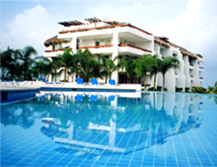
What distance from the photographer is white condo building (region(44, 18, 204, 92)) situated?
86.4 feet

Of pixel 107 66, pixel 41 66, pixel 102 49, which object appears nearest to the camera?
pixel 107 66

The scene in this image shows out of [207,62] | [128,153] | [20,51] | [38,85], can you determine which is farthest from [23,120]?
[207,62]

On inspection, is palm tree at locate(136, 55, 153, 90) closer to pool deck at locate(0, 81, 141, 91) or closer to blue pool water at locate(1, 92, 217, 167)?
pool deck at locate(0, 81, 141, 91)

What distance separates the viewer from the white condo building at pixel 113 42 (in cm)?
2633

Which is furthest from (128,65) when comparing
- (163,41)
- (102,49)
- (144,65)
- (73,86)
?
(163,41)

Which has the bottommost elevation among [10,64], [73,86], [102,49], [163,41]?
[73,86]

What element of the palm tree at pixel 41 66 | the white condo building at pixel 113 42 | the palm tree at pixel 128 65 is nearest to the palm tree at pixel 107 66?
the palm tree at pixel 128 65

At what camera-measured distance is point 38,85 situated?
21.7 meters

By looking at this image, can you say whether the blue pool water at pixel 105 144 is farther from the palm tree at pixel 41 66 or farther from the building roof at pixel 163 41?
the building roof at pixel 163 41

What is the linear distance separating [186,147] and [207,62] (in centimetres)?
5042

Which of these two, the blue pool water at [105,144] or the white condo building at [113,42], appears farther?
the white condo building at [113,42]

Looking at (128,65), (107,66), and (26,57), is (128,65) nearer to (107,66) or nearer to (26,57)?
(107,66)

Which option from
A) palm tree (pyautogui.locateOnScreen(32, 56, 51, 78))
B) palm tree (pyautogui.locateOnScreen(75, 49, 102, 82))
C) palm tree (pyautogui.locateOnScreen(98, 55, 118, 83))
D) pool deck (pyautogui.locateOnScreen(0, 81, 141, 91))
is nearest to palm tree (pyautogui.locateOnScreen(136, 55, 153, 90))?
pool deck (pyautogui.locateOnScreen(0, 81, 141, 91))

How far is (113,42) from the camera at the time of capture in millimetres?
26422
